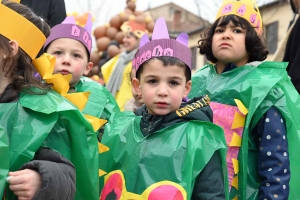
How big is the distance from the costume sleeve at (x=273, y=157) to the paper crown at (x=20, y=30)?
154cm

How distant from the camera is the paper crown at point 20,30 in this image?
2516mm

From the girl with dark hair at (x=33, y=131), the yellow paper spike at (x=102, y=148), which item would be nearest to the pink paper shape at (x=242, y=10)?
the yellow paper spike at (x=102, y=148)

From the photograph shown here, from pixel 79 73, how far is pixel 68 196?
65.3 inches

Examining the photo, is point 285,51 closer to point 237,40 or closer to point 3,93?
point 237,40

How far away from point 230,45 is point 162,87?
3.24ft

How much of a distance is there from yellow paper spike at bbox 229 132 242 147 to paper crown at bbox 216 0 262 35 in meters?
0.82

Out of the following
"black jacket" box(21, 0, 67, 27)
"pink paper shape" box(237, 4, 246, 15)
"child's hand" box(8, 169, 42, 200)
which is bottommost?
"child's hand" box(8, 169, 42, 200)

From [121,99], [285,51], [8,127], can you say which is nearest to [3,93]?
[8,127]

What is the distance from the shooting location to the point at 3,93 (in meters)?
2.47

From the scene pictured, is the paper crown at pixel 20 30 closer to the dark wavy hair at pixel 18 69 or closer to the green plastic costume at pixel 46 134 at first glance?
the dark wavy hair at pixel 18 69

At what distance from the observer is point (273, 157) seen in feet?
10.9

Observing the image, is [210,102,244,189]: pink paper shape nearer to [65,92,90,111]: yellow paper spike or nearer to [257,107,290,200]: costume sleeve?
[257,107,290,200]: costume sleeve

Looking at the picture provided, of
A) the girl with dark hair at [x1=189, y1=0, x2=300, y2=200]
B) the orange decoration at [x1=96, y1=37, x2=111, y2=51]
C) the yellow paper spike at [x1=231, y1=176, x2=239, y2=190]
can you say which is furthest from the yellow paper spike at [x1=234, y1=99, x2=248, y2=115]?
the orange decoration at [x1=96, y1=37, x2=111, y2=51]

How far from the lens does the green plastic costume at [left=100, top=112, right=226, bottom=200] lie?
108 inches
